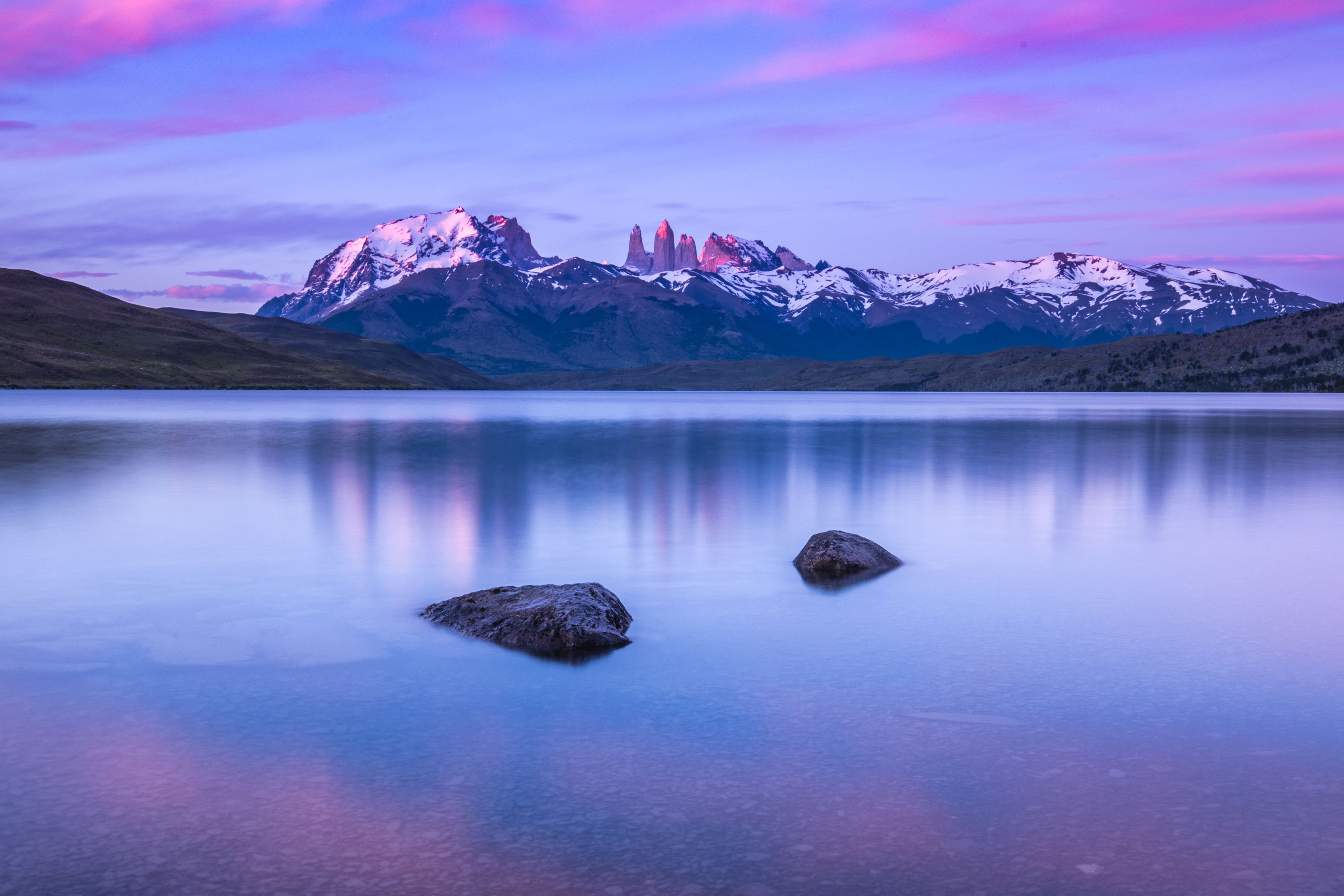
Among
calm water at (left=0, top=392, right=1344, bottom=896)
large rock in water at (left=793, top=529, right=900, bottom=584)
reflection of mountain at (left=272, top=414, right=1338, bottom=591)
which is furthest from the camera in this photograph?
reflection of mountain at (left=272, top=414, right=1338, bottom=591)

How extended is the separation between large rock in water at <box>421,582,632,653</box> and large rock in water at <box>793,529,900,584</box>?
6.43 meters

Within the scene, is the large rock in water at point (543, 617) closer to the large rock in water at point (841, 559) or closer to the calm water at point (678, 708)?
the calm water at point (678, 708)

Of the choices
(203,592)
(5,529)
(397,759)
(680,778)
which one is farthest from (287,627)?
(5,529)

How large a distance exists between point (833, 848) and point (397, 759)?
5016 mm

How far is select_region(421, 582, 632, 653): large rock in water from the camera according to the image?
1747 centimetres

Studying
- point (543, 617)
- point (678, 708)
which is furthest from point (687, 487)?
point (678, 708)

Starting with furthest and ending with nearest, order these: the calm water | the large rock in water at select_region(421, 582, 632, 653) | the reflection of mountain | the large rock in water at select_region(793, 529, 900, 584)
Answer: the reflection of mountain → the large rock in water at select_region(793, 529, 900, 584) → the large rock in water at select_region(421, 582, 632, 653) → the calm water

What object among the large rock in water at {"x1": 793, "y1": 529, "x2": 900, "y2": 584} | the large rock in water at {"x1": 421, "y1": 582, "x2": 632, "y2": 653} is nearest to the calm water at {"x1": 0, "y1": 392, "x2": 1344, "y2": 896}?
the large rock in water at {"x1": 421, "y1": 582, "x2": 632, "y2": 653}

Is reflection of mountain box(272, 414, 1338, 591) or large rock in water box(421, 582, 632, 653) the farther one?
reflection of mountain box(272, 414, 1338, 591)

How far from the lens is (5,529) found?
1184 inches

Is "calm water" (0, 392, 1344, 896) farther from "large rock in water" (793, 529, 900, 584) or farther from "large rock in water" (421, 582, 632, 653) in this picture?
"large rock in water" (793, 529, 900, 584)

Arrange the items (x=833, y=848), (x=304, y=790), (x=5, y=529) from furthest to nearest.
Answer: (x=5, y=529)
(x=304, y=790)
(x=833, y=848)

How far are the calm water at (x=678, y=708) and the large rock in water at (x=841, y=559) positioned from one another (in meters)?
0.79

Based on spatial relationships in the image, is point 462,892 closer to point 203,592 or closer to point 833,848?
point 833,848
